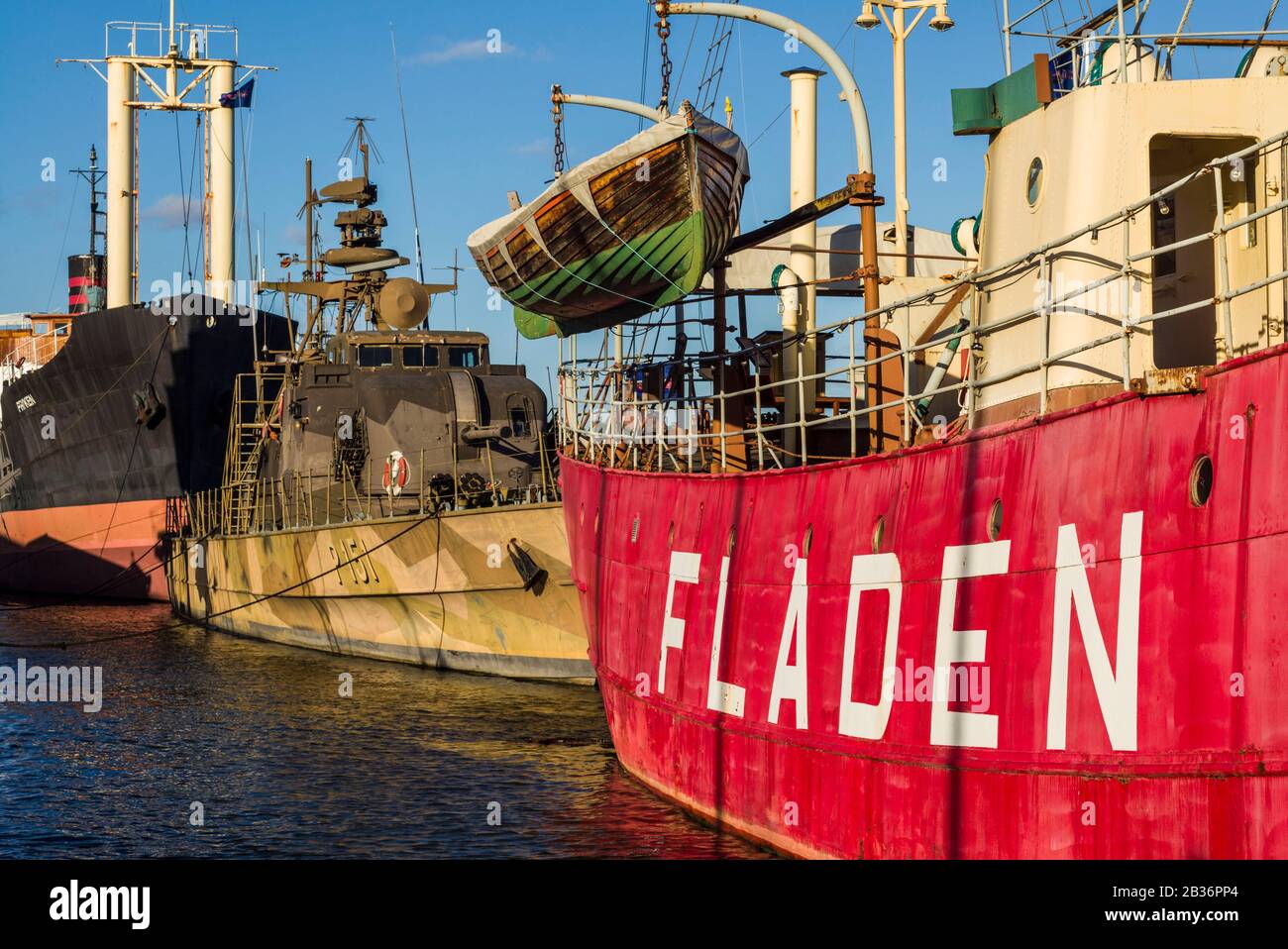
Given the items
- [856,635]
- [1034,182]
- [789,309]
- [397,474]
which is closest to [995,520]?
[856,635]

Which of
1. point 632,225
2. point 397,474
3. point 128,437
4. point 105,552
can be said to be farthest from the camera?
point 128,437

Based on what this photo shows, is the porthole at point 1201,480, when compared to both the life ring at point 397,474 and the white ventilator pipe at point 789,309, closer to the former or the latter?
the white ventilator pipe at point 789,309

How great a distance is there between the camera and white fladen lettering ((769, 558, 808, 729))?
12766 mm

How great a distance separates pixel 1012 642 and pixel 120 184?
1927 inches

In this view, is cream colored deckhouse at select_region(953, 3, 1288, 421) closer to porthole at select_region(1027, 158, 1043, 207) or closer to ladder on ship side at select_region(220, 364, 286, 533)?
porthole at select_region(1027, 158, 1043, 207)

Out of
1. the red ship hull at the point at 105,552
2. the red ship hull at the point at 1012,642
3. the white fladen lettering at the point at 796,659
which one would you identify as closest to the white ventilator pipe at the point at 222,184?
the red ship hull at the point at 105,552

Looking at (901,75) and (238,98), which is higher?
(238,98)

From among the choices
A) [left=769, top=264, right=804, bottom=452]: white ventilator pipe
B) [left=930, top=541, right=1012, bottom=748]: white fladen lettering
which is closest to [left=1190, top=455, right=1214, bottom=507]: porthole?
[left=930, top=541, right=1012, bottom=748]: white fladen lettering

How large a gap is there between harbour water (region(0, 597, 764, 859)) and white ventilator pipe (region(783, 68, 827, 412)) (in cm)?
621

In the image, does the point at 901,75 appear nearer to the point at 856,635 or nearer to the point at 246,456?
the point at 856,635

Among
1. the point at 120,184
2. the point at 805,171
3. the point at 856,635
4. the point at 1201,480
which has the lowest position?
the point at 856,635

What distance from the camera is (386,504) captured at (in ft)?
100

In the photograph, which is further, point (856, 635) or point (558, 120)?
point (558, 120)
